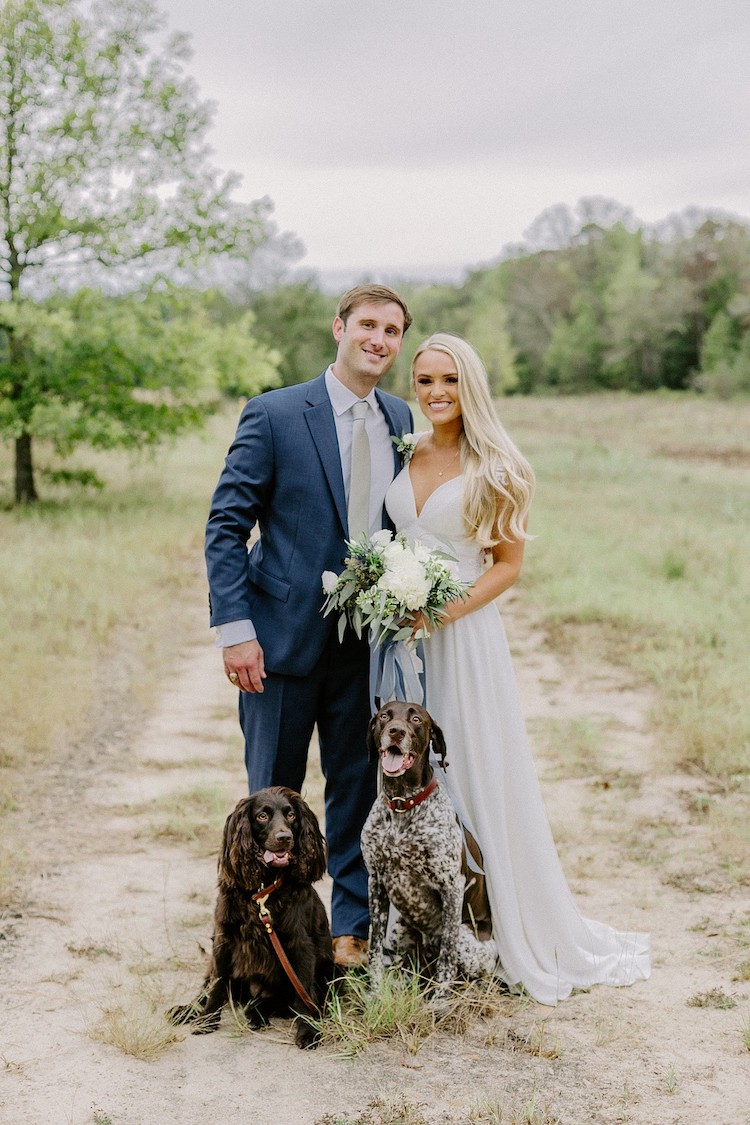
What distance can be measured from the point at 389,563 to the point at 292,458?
0.60 m

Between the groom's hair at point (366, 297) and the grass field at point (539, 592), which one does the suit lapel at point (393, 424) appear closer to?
the groom's hair at point (366, 297)

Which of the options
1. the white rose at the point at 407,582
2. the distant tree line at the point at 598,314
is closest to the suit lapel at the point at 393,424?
the white rose at the point at 407,582

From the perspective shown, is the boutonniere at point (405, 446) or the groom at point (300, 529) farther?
the boutonniere at point (405, 446)

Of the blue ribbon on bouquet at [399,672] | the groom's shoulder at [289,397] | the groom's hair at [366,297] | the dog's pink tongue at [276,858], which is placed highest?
the groom's hair at [366,297]

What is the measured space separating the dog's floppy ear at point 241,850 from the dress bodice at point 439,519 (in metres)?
1.22

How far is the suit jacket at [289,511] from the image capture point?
4.07 m

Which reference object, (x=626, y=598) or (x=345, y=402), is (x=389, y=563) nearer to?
(x=345, y=402)

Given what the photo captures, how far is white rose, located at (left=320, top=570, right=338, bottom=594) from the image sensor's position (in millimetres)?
3930

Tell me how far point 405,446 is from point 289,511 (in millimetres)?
557

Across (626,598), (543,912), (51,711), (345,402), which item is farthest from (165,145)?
(543,912)

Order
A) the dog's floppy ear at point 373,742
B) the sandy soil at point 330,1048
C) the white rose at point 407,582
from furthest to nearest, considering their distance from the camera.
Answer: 1. the dog's floppy ear at point 373,742
2. the white rose at point 407,582
3. the sandy soil at point 330,1048

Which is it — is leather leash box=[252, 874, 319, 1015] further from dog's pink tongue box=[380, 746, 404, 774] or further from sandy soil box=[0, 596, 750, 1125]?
dog's pink tongue box=[380, 746, 404, 774]

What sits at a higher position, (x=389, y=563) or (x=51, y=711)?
(x=389, y=563)

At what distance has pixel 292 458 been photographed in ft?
13.4
